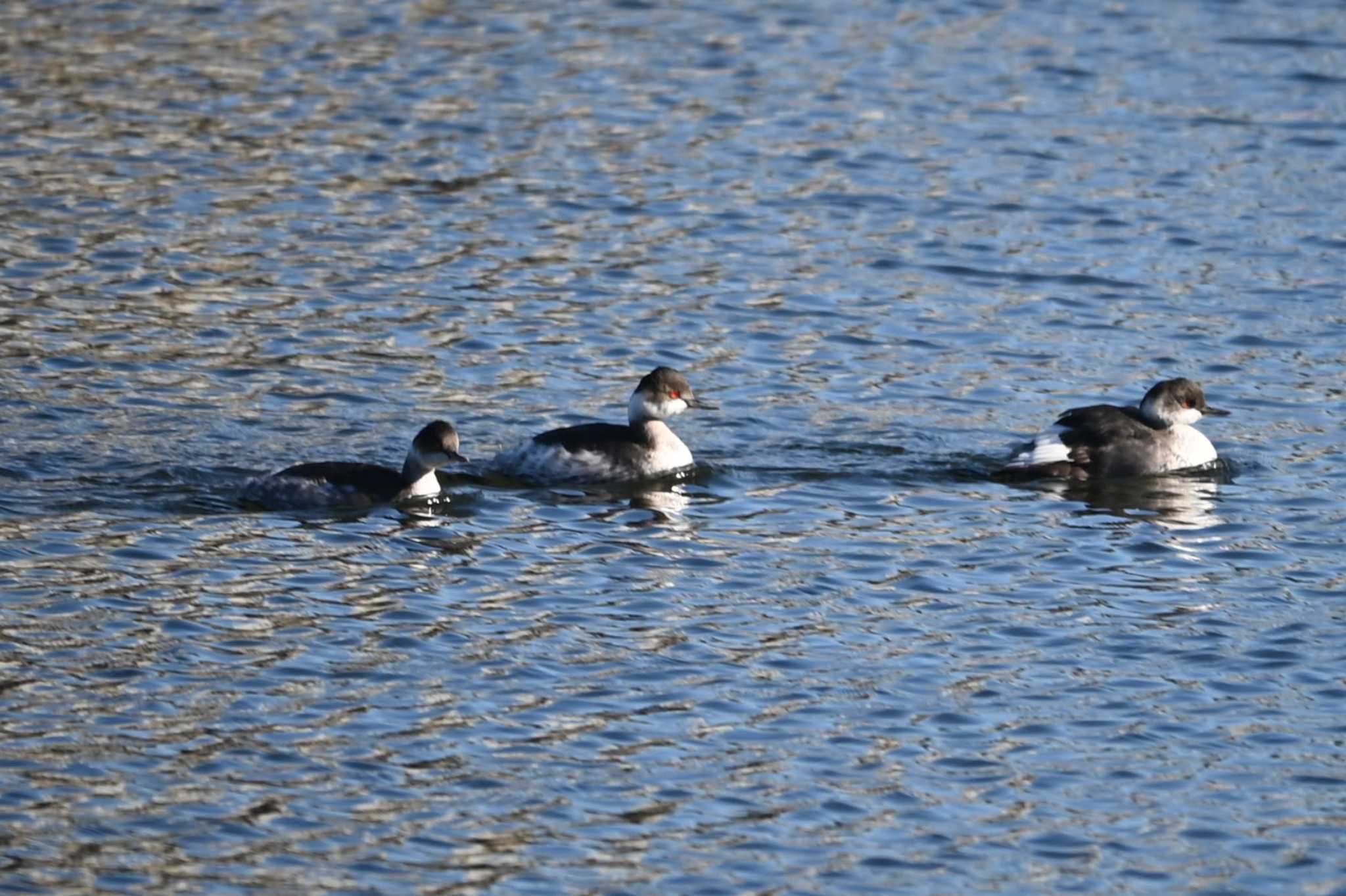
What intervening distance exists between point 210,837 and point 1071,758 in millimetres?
4136

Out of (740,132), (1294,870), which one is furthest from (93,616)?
(740,132)

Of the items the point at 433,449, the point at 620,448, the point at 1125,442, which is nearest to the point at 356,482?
the point at 433,449

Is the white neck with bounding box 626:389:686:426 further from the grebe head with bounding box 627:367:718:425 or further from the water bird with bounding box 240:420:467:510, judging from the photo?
the water bird with bounding box 240:420:467:510

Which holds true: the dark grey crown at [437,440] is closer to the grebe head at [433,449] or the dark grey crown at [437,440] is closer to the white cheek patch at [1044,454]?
the grebe head at [433,449]

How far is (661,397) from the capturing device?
1628 centimetres

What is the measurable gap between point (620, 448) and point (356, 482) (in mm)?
1936

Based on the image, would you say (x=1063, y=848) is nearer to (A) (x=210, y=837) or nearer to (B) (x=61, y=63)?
(A) (x=210, y=837)

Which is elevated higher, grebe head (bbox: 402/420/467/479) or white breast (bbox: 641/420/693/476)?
grebe head (bbox: 402/420/467/479)

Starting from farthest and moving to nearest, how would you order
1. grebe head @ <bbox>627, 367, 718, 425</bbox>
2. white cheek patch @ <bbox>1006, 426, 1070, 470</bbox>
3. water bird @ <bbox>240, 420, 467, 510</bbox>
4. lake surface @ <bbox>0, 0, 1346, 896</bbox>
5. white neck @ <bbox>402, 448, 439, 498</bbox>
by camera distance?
grebe head @ <bbox>627, 367, 718, 425</bbox>, white cheek patch @ <bbox>1006, 426, 1070, 470</bbox>, white neck @ <bbox>402, 448, 439, 498</bbox>, water bird @ <bbox>240, 420, 467, 510</bbox>, lake surface @ <bbox>0, 0, 1346, 896</bbox>

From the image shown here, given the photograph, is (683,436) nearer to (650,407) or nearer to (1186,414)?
(650,407)

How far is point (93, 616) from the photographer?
13.0 metres

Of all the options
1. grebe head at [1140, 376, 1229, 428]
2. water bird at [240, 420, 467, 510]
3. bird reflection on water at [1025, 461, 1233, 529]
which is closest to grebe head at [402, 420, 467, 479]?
water bird at [240, 420, 467, 510]

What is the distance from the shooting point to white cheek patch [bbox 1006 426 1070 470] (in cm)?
1602

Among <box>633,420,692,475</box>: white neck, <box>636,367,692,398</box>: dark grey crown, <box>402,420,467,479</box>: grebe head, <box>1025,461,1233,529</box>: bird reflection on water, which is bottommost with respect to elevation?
<box>1025,461,1233,529</box>: bird reflection on water
